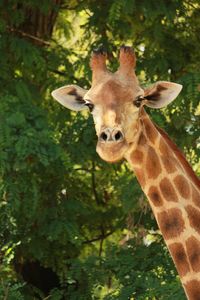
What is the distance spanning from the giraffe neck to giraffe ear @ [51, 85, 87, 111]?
0.57m

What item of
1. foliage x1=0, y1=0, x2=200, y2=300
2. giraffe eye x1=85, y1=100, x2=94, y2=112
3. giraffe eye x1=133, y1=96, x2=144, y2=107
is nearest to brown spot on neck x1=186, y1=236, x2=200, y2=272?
giraffe eye x1=133, y1=96, x2=144, y2=107

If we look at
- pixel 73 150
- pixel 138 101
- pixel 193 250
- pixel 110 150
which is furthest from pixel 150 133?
pixel 73 150

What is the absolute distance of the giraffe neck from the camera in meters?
5.91

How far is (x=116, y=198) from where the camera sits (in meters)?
10.8

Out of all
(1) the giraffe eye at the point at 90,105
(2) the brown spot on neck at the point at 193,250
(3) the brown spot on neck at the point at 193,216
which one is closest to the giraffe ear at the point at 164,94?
(1) the giraffe eye at the point at 90,105

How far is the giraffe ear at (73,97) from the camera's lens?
6.36m

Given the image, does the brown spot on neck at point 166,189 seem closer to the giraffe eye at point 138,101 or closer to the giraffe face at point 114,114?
the giraffe face at point 114,114

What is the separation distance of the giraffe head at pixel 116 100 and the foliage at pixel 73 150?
2124mm

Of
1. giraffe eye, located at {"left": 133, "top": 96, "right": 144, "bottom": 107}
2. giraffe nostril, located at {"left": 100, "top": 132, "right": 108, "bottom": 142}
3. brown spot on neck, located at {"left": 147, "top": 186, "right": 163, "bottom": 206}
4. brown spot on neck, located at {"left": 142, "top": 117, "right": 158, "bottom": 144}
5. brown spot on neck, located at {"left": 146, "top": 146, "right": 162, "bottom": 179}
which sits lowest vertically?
brown spot on neck, located at {"left": 147, "top": 186, "right": 163, "bottom": 206}

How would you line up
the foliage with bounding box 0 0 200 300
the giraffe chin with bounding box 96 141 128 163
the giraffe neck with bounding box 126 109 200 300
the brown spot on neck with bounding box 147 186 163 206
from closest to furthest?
the giraffe chin with bounding box 96 141 128 163, the giraffe neck with bounding box 126 109 200 300, the brown spot on neck with bounding box 147 186 163 206, the foliage with bounding box 0 0 200 300

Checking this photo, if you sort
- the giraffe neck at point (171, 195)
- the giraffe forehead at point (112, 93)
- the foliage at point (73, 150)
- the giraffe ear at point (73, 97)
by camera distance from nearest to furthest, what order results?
the giraffe forehead at point (112, 93)
the giraffe neck at point (171, 195)
the giraffe ear at point (73, 97)
the foliage at point (73, 150)

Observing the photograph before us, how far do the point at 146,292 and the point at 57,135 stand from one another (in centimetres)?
188

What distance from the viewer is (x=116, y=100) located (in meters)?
5.75

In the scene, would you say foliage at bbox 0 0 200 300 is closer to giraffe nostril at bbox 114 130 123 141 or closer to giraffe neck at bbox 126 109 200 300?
giraffe neck at bbox 126 109 200 300
